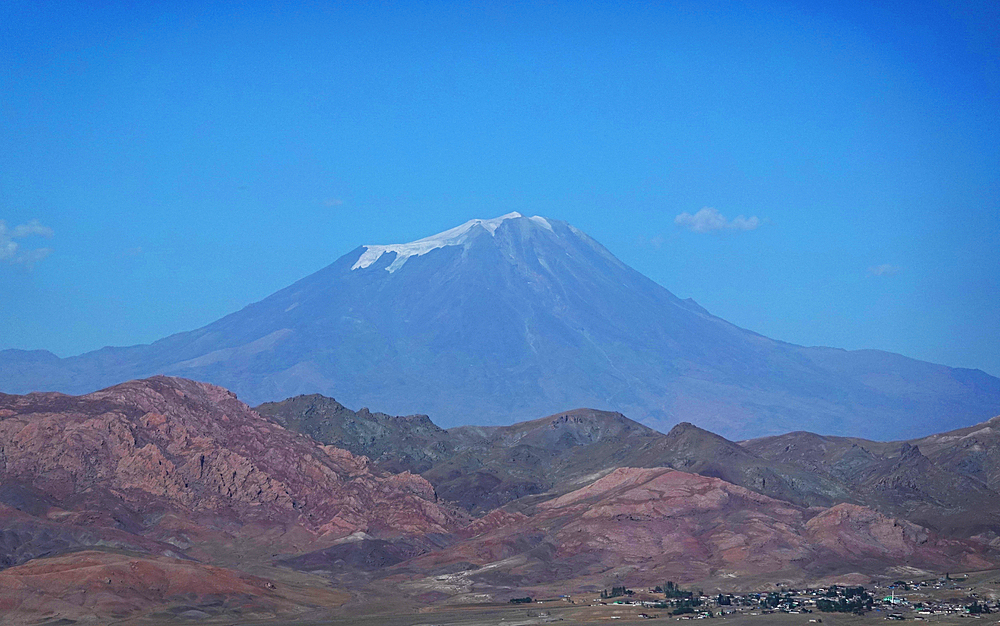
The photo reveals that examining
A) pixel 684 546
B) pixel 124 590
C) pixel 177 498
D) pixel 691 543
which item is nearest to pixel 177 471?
pixel 177 498

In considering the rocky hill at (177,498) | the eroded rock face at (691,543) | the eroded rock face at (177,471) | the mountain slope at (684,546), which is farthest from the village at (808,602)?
the eroded rock face at (177,471)

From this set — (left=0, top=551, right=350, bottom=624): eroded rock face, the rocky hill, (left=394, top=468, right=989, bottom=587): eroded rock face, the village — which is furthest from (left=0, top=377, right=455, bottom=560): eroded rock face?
the village

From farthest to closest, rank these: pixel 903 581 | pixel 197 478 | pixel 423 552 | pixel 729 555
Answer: pixel 197 478, pixel 423 552, pixel 729 555, pixel 903 581

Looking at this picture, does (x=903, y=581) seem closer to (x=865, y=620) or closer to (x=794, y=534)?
(x=794, y=534)

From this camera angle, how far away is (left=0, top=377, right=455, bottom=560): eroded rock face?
6609 inches

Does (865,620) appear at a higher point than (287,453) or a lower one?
lower

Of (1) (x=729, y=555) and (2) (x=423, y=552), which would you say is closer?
(1) (x=729, y=555)

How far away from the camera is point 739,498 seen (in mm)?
174125

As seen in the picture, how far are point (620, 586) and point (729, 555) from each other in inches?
628

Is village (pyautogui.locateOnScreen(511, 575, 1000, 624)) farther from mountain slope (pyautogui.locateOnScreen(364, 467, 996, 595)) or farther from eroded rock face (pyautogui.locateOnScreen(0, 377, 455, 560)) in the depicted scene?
eroded rock face (pyautogui.locateOnScreen(0, 377, 455, 560))

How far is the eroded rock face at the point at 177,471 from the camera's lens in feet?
551

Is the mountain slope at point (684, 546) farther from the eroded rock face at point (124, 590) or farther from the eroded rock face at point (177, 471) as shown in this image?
the eroded rock face at point (124, 590)

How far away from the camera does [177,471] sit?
179 meters

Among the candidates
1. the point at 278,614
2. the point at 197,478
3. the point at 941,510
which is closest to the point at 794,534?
the point at 941,510
